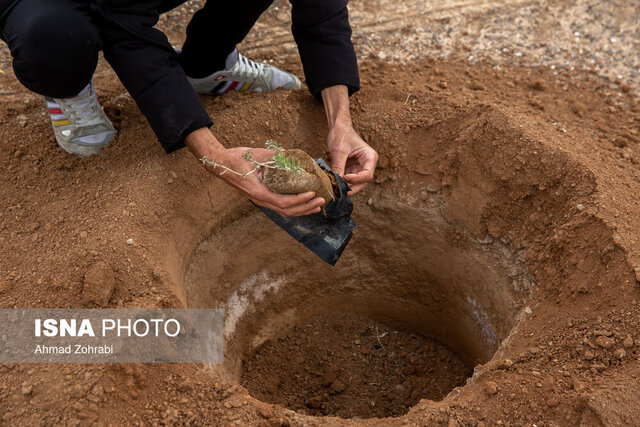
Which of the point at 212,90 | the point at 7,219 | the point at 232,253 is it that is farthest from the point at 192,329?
the point at 212,90

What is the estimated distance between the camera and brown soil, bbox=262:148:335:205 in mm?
2053

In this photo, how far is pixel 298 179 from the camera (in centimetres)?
206

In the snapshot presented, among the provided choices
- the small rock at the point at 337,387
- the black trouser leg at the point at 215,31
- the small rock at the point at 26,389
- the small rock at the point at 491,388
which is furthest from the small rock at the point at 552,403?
the black trouser leg at the point at 215,31

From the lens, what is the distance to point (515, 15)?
4.08m

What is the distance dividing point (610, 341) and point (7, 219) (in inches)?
102

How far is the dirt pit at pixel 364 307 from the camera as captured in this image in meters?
2.95

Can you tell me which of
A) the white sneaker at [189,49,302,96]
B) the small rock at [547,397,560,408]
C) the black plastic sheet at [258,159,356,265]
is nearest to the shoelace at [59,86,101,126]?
the white sneaker at [189,49,302,96]

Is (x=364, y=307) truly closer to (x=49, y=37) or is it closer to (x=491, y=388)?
(x=491, y=388)

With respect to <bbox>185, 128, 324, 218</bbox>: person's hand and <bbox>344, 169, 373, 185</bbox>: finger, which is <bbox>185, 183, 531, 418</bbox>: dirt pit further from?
<bbox>185, 128, 324, 218</bbox>: person's hand

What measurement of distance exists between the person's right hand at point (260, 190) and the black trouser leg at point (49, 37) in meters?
0.73

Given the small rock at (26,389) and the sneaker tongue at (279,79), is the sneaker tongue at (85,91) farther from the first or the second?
the small rock at (26,389)

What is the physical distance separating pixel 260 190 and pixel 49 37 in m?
1.03

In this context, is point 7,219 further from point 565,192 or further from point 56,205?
point 565,192

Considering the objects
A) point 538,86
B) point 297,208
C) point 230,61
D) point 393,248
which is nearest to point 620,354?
point 297,208
